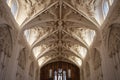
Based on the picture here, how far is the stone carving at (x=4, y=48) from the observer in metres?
11.8

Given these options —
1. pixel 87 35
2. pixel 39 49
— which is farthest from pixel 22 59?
pixel 87 35

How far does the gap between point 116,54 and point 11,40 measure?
8519 mm

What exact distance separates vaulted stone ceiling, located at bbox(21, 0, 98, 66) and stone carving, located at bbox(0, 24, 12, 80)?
2.95m

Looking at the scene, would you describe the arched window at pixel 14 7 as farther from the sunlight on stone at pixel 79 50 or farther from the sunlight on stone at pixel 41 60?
the sunlight on stone at pixel 41 60

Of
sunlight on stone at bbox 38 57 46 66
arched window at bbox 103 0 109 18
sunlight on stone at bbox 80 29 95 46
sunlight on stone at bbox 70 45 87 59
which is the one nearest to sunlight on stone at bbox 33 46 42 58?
sunlight on stone at bbox 38 57 46 66

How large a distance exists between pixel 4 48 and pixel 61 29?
28.5ft

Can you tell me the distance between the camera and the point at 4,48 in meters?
12.3

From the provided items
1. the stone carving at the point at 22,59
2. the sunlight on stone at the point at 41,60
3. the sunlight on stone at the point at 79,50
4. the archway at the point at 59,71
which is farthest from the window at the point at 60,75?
the stone carving at the point at 22,59

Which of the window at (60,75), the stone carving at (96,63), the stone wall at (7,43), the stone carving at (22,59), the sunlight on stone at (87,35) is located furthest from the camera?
the window at (60,75)

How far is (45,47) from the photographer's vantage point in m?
24.5

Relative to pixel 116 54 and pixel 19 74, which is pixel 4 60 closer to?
pixel 19 74

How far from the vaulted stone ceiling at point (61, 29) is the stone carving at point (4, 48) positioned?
295 cm

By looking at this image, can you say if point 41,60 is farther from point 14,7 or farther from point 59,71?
point 14,7

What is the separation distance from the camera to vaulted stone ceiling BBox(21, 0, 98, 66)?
15883mm
